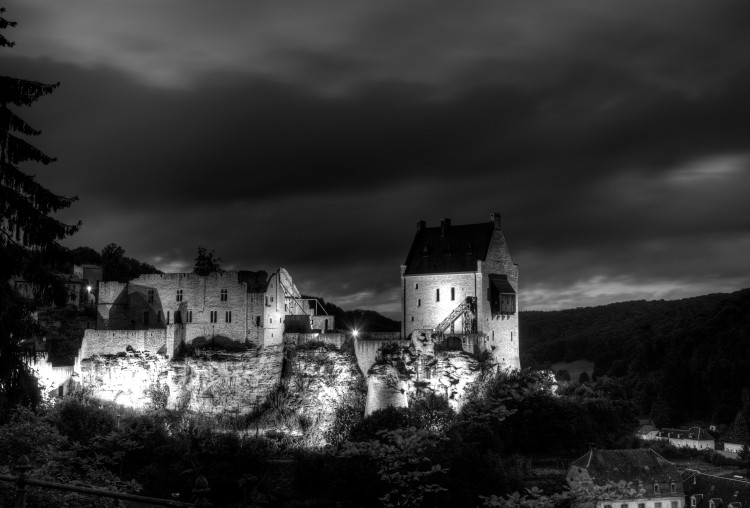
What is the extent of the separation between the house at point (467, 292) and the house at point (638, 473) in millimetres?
8860

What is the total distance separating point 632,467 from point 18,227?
4366cm

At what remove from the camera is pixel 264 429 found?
52.8 meters

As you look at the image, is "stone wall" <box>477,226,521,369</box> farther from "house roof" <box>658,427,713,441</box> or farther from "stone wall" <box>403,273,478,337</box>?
"house roof" <box>658,427,713,441</box>

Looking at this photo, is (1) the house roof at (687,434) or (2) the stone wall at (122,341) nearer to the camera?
(2) the stone wall at (122,341)

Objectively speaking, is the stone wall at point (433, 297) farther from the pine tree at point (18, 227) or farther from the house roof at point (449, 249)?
the pine tree at point (18, 227)

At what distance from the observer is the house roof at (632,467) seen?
48.6m

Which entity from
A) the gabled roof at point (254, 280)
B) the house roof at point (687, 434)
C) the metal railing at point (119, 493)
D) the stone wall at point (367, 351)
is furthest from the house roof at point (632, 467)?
the metal railing at point (119, 493)

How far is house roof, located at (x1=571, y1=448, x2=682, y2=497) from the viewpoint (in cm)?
4862

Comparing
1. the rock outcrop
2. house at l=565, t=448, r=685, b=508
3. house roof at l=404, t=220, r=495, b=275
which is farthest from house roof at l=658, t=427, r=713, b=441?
the rock outcrop

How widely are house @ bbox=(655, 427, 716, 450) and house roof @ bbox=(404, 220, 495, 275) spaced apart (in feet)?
147

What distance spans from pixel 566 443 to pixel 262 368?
20.7 m

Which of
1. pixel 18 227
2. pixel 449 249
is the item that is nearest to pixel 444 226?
pixel 449 249

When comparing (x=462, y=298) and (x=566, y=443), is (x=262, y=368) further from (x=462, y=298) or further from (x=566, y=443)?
(x=566, y=443)

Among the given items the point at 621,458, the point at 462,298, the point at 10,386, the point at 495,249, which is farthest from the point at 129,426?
the point at 10,386
